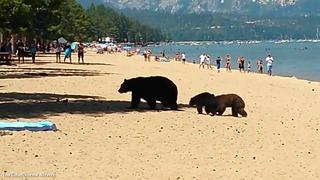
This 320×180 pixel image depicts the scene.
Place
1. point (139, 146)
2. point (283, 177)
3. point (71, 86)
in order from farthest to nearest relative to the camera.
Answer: point (71, 86), point (139, 146), point (283, 177)

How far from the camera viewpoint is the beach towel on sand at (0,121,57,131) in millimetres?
14398

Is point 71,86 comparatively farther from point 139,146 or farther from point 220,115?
point 139,146

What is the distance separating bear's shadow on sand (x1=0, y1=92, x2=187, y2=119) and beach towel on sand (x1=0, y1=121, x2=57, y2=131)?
1.69m

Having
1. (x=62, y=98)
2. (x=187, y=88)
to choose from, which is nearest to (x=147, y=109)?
(x=62, y=98)

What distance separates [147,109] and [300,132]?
4.87 m

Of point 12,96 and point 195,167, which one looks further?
point 12,96

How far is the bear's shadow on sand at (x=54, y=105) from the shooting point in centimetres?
1753

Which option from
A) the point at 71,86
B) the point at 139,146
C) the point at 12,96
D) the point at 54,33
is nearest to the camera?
the point at 139,146

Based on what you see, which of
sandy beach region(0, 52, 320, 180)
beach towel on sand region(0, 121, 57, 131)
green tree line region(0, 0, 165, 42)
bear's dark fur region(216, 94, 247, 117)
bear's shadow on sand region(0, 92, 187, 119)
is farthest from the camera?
green tree line region(0, 0, 165, 42)

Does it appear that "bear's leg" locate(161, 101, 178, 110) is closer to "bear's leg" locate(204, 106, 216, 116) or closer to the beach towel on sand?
"bear's leg" locate(204, 106, 216, 116)

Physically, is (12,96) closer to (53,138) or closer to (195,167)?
(53,138)

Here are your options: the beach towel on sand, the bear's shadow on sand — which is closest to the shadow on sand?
the bear's shadow on sand

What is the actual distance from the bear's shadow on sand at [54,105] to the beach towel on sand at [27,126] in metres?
1.69

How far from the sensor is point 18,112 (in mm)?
17516
